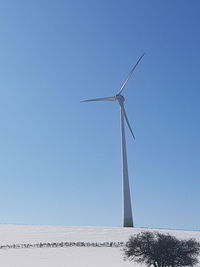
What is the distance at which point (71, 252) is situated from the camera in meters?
61.1

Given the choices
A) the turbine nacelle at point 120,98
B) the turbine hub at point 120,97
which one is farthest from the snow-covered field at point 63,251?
the turbine hub at point 120,97

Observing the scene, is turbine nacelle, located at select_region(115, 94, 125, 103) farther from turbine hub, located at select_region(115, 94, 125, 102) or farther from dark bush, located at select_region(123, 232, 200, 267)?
dark bush, located at select_region(123, 232, 200, 267)

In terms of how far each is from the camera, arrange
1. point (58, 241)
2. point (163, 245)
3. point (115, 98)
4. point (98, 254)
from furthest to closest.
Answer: point (115, 98) < point (58, 241) < point (98, 254) < point (163, 245)

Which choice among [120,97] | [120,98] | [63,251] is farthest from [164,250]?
[120,97]

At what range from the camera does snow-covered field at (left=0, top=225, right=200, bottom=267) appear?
5264 cm

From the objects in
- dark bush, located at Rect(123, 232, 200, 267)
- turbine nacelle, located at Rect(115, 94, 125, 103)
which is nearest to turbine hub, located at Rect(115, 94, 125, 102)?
turbine nacelle, located at Rect(115, 94, 125, 103)

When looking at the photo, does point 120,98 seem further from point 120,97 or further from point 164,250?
point 164,250

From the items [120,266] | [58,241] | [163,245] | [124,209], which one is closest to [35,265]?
[120,266]

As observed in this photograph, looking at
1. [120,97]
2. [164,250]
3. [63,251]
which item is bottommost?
[63,251]

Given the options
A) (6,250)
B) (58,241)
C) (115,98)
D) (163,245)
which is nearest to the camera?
(163,245)

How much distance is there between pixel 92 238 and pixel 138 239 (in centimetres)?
2446

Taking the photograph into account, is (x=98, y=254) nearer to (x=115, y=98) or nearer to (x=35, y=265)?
(x=35, y=265)

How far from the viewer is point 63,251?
62.0 meters

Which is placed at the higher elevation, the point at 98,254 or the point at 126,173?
the point at 126,173
